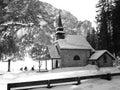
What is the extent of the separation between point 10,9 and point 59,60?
95627mm

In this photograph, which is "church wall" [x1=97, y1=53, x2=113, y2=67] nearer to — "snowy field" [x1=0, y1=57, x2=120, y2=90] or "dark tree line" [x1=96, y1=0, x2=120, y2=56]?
"dark tree line" [x1=96, y1=0, x2=120, y2=56]

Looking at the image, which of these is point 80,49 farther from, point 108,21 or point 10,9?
point 10,9

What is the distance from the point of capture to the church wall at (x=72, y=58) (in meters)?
28.9

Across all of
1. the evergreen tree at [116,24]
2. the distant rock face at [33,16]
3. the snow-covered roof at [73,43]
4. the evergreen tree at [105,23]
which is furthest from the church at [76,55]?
the distant rock face at [33,16]

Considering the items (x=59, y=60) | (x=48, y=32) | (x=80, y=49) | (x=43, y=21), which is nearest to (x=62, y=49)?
(x=59, y=60)

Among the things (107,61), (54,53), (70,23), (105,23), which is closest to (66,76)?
(54,53)

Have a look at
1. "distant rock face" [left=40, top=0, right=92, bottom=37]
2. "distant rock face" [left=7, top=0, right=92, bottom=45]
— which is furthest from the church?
"distant rock face" [left=40, top=0, right=92, bottom=37]

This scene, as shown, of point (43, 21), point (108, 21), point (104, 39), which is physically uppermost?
point (43, 21)

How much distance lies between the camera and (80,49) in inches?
1186

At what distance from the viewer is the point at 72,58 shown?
29.5 metres

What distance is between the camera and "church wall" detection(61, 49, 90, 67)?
28.9 metres

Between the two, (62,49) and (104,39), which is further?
(104,39)

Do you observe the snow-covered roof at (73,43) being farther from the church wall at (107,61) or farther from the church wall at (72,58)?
the church wall at (107,61)

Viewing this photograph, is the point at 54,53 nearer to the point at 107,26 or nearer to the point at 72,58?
the point at 72,58
